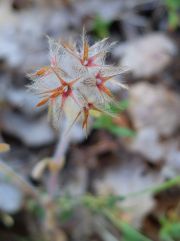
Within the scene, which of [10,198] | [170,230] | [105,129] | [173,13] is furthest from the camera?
[173,13]

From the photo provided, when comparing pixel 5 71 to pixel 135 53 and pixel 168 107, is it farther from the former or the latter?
pixel 168 107

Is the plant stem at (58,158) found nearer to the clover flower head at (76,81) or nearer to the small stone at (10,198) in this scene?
the small stone at (10,198)

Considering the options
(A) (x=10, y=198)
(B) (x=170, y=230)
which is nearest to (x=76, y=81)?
(B) (x=170, y=230)

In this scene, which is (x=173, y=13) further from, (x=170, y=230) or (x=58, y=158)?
(x=170, y=230)

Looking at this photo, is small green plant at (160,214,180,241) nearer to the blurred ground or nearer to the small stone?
the blurred ground

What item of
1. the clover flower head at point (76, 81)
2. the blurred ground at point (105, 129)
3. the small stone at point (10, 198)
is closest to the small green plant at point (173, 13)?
the blurred ground at point (105, 129)

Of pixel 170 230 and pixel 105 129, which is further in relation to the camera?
pixel 105 129

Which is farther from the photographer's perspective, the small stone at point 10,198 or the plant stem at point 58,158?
the small stone at point 10,198
